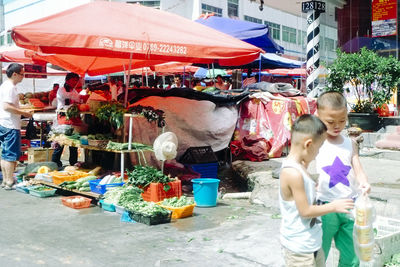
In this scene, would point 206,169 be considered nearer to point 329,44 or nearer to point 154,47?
point 154,47

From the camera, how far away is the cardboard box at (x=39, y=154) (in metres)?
10.6

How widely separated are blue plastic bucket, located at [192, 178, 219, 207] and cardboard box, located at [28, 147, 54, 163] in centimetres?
476

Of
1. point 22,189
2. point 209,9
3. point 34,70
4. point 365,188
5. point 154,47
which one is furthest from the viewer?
point 209,9

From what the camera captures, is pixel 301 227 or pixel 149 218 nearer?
pixel 301 227

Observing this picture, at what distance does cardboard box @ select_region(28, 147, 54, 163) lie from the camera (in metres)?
10.6

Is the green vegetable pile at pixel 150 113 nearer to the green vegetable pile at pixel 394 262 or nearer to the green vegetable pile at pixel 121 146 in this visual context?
the green vegetable pile at pixel 121 146

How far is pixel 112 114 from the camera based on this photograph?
8.27 meters

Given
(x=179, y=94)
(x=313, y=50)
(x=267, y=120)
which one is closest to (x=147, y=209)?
(x=179, y=94)

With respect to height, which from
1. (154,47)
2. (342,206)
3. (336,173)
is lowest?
(342,206)

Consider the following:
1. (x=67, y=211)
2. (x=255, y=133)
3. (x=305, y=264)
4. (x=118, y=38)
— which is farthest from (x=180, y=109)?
(x=305, y=264)

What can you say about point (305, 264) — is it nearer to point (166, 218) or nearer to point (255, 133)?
point (166, 218)

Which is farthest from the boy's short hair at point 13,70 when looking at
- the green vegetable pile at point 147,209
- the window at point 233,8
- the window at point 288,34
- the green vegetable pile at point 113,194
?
Result: the window at point 288,34

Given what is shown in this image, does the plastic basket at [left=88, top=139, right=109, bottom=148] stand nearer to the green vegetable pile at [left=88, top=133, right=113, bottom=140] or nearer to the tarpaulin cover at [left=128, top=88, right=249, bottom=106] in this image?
the green vegetable pile at [left=88, top=133, right=113, bottom=140]

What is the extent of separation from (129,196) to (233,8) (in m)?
38.4
